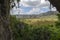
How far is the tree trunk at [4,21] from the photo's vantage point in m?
4.72

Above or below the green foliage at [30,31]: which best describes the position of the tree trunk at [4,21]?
above

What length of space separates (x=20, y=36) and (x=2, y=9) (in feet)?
24.9

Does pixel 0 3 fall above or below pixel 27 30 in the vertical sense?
above

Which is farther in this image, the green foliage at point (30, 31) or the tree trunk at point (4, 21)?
the green foliage at point (30, 31)

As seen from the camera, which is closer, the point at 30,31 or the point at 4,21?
the point at 4,21

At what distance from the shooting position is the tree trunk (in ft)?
15.5

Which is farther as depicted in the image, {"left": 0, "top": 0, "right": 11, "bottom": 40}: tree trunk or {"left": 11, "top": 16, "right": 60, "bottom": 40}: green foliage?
{"left": 11, "top": 16, "right": 60, "bottom": 40}: green foliage

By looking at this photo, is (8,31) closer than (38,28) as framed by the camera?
Yes

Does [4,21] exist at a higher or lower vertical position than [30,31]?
higher

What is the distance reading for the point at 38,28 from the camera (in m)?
13.3

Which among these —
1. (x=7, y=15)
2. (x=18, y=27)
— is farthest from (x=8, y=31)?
(x=18, y=27)

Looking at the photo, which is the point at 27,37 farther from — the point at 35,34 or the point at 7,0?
the point at 7,0

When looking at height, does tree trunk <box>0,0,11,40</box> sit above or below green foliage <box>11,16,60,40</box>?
above

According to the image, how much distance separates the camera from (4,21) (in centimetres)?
490
